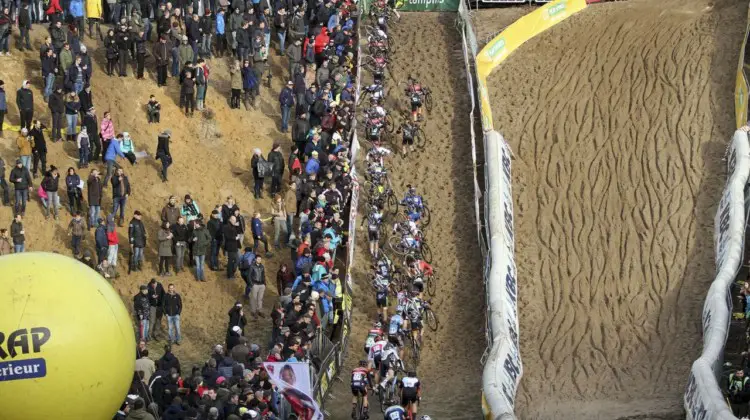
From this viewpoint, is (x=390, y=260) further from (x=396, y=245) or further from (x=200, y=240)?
(x=200, y=240)

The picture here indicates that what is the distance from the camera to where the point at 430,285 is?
92.9ft

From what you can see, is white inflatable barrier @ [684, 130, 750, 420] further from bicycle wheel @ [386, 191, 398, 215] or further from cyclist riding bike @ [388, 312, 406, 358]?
bicycle wheel @ [386, 191, 398, 215]

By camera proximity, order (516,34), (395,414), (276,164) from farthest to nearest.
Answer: (516,34), (276,164), (395,414)

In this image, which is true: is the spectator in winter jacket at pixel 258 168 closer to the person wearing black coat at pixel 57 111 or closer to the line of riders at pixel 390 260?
the line of riders at pixel 390 260

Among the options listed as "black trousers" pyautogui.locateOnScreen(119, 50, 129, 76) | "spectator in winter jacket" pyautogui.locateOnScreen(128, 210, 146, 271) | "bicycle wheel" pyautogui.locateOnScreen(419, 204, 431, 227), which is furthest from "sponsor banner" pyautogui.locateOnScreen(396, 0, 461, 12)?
"spectator in winter jacket" pyautogui.locateOnScreen(128, 210, 146, 271)

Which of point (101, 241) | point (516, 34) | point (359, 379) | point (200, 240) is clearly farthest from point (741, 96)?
point (101, 241)

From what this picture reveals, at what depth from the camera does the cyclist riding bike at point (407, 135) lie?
32250 mm

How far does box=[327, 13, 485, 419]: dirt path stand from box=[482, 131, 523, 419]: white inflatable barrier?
2.80 ft

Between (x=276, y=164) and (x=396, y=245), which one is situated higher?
(x=276, y=164)

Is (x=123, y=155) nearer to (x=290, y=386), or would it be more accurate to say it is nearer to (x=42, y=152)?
(x=42, y=152)

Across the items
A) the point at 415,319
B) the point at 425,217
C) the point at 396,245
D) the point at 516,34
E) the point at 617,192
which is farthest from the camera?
the point at 516,34

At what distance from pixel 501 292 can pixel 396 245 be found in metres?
3.14

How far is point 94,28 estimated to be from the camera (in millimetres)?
34656

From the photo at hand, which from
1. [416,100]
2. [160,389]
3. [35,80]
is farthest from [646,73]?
[160,389]
